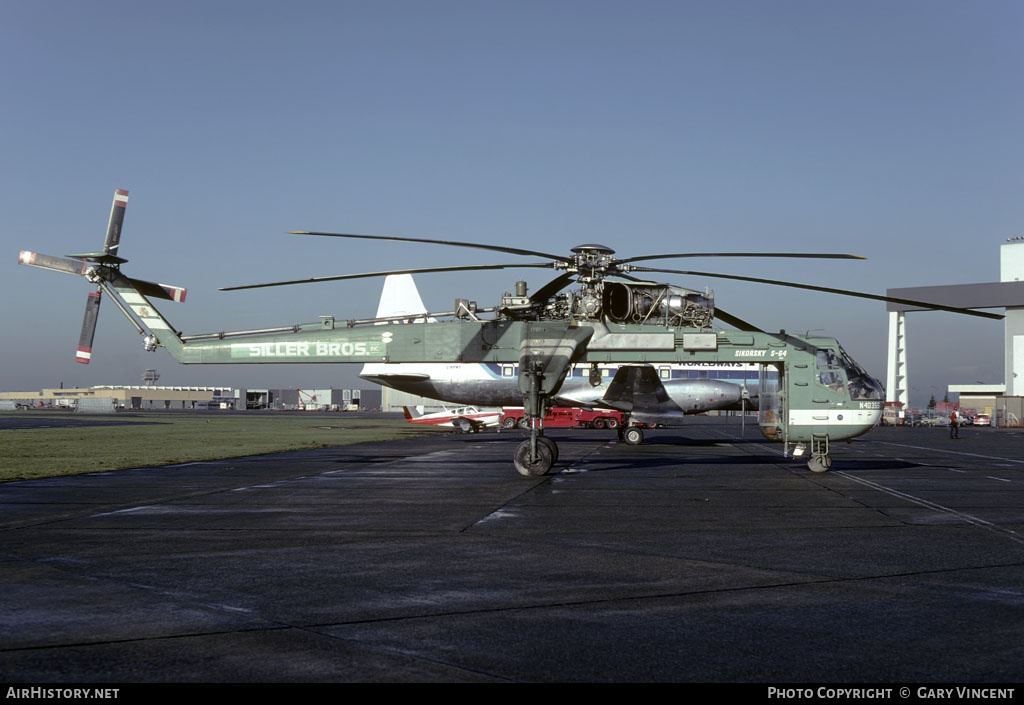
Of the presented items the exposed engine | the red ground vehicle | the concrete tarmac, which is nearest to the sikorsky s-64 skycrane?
the exposed engine

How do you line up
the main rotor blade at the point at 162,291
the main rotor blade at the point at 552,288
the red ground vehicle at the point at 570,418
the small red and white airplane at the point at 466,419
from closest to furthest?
1. the main rotor blade at the point at 552,288
2. the main rotor blade at the point at 162,291
3. the red ground vehicle at the point at 570,418
4. the small red and white airplane at the point at 466,419

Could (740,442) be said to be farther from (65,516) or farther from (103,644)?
(103,644)

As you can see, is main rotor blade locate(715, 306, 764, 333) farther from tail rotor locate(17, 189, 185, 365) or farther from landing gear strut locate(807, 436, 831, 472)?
tail rotor locate(17, 189, 185, 365)

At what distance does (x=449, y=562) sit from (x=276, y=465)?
61.8 ft

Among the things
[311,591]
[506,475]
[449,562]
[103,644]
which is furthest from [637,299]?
[103,644]

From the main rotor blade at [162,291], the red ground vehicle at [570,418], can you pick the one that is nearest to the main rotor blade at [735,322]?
the main rotor blade at [162,291]

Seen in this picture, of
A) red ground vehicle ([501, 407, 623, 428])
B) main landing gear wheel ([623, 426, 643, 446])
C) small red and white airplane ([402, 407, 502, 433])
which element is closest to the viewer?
main landing gear wheel ([623, 426, 643, 446])

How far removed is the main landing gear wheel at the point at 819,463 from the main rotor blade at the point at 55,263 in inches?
897

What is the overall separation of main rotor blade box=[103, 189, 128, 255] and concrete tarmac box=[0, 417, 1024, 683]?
9824 millimetres

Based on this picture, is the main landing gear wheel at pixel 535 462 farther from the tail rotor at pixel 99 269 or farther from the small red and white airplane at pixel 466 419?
the small red and white airplane at pixel 466 419

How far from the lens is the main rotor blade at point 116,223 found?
26.9 metres

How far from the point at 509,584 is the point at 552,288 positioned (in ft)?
49.8

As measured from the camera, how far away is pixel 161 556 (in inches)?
441

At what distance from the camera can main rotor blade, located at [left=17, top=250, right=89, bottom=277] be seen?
25.9 metres
